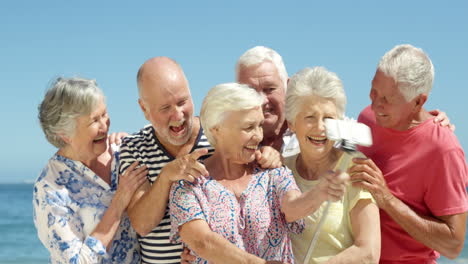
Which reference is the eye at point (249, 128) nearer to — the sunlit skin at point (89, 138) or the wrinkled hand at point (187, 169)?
the wrinkled hand at point (187, 169)

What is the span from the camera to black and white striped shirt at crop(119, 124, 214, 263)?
3980mm

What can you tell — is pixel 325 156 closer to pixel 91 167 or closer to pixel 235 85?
pixel 235 85

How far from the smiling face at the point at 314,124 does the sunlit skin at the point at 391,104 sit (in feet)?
1.61

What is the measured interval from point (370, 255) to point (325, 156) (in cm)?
67

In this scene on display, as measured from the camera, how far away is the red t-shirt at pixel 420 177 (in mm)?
3812

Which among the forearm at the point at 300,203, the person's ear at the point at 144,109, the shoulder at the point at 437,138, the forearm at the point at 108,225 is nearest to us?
the forearm at the point at 300,203

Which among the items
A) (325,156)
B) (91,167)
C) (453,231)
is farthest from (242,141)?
(453,231)

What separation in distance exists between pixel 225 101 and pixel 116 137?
4.46 ft

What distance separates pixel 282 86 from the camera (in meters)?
4.49

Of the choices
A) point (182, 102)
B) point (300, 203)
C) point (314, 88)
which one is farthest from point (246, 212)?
point (182, 102)

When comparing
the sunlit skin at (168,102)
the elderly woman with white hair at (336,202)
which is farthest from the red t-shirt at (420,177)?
the sunlit skin at (168,102)

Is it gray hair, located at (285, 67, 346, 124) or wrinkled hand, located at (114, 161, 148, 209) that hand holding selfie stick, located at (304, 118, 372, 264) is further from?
wrinkled hand, located at (114, 161, 148, 209)

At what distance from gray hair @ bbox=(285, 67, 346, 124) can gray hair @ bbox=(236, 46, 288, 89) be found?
896mm

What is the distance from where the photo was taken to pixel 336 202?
3.49 m
